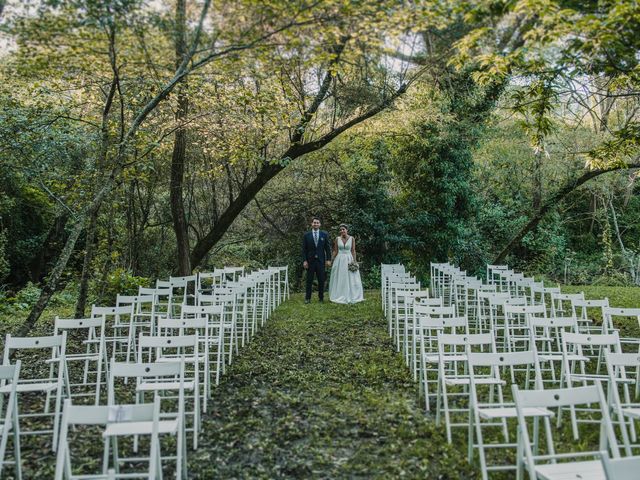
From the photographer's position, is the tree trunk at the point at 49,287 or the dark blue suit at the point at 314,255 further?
the dark blue suit at the point at 314,255

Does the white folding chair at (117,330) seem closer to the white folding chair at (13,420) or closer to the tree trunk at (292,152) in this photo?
the white folding chair at (13,420)

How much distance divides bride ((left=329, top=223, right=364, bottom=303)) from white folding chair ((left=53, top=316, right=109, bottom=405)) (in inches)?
229

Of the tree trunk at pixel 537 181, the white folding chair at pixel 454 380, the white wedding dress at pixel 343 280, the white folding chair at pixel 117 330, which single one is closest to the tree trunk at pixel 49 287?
the white folding chair at pixel 117 330

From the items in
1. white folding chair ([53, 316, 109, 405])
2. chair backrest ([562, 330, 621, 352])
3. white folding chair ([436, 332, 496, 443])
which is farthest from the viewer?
white folding chair ([53, 316, 109, 405])

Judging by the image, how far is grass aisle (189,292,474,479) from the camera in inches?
173

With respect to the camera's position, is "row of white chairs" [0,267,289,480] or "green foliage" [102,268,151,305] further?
"green foliage" [102,268,151,305]

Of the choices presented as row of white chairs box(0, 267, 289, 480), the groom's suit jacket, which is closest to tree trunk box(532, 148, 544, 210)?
the groom's suit jacket

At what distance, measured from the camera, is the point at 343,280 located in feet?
44.8

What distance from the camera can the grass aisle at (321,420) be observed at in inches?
173

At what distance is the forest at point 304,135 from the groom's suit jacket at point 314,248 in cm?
171

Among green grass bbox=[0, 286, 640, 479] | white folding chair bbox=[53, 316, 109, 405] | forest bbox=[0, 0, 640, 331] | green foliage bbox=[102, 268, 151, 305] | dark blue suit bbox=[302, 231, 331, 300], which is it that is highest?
forest bbox=[0, 0, 640, 331]

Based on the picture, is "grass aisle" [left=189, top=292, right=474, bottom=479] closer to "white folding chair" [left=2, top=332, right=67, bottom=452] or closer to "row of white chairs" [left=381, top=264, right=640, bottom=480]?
"row of white chairs" [left=381, top=264, right=640, bottom=480]

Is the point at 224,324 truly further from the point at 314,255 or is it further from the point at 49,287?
the point at 314,255

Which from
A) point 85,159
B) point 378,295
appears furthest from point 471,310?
point 85,159
